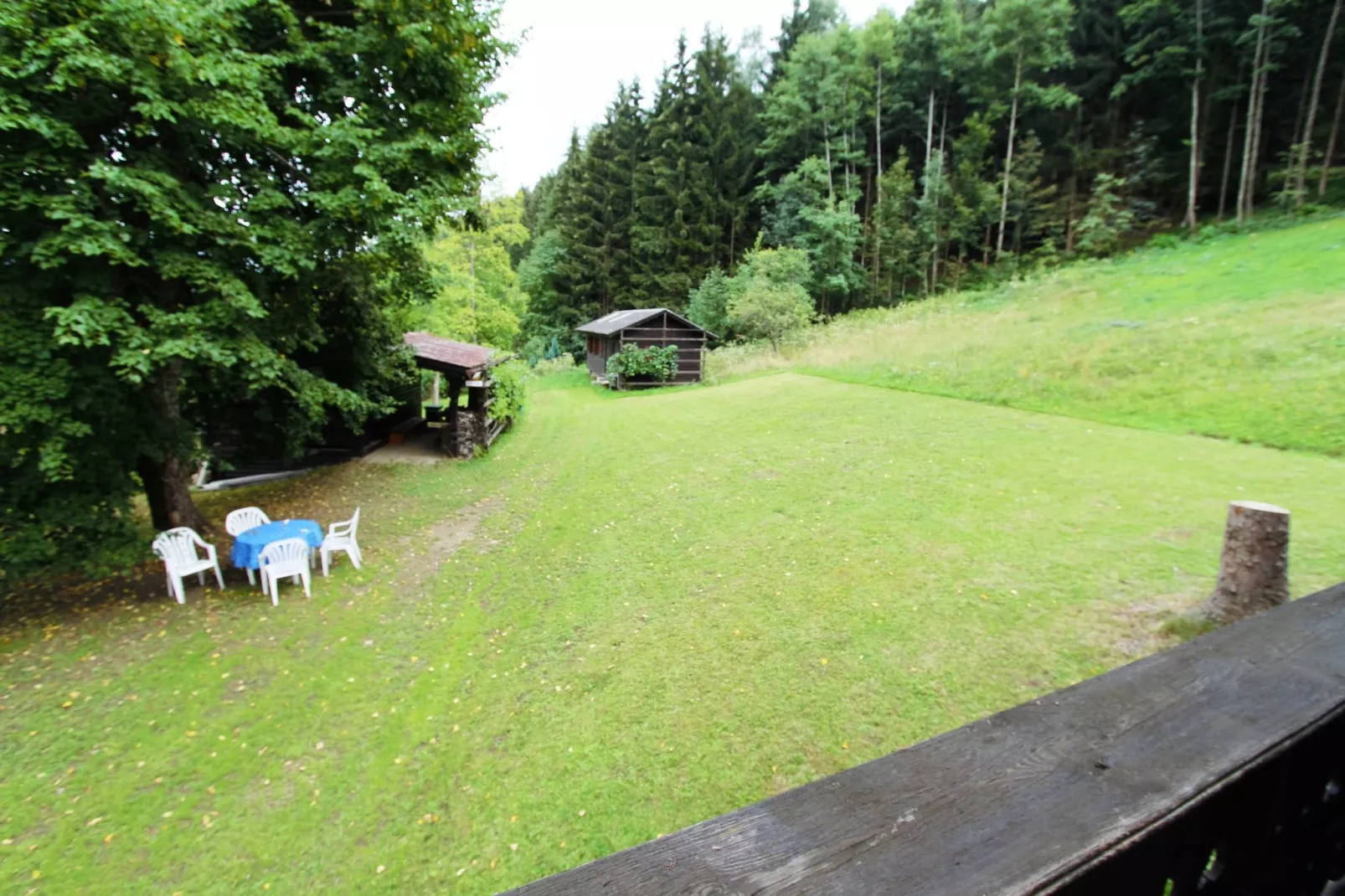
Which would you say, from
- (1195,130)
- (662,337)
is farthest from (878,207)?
(662,337)

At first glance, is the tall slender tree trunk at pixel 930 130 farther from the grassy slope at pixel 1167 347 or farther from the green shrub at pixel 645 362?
the green shrub at pixel 645 362

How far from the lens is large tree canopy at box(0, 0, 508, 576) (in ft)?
20.5

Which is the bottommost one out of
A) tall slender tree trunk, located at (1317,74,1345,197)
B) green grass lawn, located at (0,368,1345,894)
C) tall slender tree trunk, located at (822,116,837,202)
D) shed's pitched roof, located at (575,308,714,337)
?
green grass lawn, located at (0,368,1345,894)

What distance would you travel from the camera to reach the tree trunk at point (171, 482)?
A: 8.61m

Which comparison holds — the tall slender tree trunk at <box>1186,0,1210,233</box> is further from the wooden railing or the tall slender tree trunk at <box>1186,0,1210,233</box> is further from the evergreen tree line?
the wooden railing

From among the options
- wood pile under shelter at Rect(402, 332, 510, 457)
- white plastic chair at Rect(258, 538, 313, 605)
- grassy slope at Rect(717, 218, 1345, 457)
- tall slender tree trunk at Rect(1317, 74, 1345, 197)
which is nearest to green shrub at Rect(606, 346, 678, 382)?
grassy slope at Rect(717, 218, 1345, 457)

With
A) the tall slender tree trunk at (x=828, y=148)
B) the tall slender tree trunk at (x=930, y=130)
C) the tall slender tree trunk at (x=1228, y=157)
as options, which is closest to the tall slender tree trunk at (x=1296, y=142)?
the tall slender tree trunk at (x=1228, y=157)

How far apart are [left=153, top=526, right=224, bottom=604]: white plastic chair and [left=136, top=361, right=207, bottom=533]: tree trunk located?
121 cm

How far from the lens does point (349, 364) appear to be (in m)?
13.5

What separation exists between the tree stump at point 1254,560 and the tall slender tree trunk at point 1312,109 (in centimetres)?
3195

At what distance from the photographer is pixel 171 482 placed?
30.5 feet

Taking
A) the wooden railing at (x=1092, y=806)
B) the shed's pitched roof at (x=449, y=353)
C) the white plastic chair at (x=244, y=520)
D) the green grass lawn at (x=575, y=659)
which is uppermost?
the shed's pitched roof at (x=449, y=353)

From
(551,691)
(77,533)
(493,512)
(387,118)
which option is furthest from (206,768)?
(387,118)

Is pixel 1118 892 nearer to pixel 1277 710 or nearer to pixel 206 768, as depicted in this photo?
pixel 1277 710
